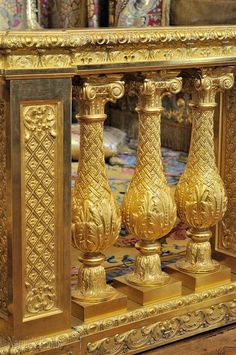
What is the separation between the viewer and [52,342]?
6.14ft

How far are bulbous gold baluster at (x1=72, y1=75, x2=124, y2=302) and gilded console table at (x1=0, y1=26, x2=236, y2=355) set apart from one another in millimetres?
46

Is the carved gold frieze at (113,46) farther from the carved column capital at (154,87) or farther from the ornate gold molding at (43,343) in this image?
the ornate gold molding at (43,343)

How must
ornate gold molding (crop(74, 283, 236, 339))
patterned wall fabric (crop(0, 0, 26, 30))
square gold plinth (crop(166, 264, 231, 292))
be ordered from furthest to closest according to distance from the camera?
patterned wall fabric (crop(0, 0, 26, 30))
square gold plinth (crop(166, 264, 231, 292))
ornate gold molding (crop(74, 283, 236, 339))

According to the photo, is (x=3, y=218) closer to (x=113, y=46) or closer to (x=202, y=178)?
(x=113, y=46)

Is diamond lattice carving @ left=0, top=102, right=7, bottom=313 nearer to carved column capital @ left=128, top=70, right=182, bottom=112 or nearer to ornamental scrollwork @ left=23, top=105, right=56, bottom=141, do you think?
ornamental scrollwork @ left=23, top=105, right=56, bottom=141

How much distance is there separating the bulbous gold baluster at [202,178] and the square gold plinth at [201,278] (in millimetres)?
16

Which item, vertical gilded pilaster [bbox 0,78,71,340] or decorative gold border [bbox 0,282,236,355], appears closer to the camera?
vertical gilded pilaster [bbox 0,78,71,340]

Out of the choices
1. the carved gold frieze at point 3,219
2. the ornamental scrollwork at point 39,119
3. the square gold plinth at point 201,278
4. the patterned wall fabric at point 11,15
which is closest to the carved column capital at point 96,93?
the ornamental scrollwork at point 39,119

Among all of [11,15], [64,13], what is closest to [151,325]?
[11,15]

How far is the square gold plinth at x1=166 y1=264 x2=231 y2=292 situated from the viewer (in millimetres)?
2203

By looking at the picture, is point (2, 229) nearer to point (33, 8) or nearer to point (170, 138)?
point (33, 8)

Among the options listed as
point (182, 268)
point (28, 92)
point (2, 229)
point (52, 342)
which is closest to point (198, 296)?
point (182, 268)

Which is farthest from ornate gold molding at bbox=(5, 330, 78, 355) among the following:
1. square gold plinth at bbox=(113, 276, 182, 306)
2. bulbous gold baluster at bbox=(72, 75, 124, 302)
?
square gold plinth at bbox=(113, 276, 182, 306)

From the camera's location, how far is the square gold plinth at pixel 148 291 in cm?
209
